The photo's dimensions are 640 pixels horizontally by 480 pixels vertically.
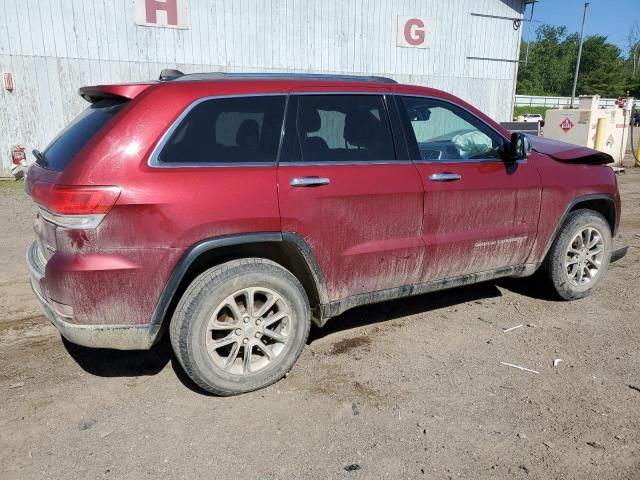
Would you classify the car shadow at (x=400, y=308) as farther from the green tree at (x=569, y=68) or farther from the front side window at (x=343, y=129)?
the green tree at (x=569, y=68)

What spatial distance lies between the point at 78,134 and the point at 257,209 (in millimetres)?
1120

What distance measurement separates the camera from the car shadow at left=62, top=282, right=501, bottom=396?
3.52 meters

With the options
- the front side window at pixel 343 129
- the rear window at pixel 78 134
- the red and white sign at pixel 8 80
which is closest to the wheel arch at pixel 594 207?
the front side window at pixel 343 129

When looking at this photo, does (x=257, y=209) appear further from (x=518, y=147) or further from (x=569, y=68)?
(x=569, y=68)

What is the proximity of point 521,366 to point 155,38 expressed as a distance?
425 inches

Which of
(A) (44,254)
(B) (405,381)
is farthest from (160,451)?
(B) (405,381)

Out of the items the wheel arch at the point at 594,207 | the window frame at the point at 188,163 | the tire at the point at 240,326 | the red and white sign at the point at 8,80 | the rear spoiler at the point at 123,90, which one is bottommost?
A: the tire at the point at 240,326

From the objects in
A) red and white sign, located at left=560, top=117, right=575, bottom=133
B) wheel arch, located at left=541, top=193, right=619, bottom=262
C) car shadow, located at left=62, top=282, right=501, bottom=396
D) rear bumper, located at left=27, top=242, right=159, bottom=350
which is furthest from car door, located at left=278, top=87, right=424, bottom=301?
red and white sign, located at left=560, top=117, right=575, bottom=133

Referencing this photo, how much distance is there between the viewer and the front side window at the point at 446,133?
3735mm

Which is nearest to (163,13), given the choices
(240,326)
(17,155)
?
(17,155)

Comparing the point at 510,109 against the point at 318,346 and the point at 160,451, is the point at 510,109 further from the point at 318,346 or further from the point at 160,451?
the point at 160,451

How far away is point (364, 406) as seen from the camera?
3105 mm

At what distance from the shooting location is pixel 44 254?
3.06 m

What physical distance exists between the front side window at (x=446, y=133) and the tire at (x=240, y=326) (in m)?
1.35
